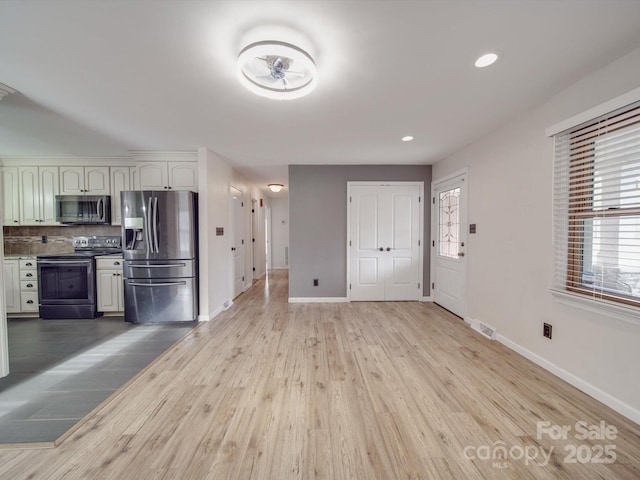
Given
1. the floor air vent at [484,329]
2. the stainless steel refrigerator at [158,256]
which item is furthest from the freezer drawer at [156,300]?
the floor air vent at [484,329]

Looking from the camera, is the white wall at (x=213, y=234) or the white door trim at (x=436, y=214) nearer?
the white door trim at (x=436, y=214)

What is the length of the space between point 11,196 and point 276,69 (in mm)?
5264

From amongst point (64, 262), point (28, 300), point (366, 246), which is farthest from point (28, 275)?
point (366, 246)

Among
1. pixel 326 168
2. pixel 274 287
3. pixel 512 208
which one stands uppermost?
pixel 326 168

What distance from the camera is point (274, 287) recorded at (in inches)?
225

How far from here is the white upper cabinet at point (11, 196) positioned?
3881 mm

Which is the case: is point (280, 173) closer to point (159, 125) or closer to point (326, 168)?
point (326, 168)

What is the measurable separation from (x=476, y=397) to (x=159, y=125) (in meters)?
4.02

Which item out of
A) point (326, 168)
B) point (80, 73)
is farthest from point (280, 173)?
point (80, 73)

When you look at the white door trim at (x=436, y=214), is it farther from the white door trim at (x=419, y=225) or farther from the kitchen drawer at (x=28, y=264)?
the kitchen drawer at (x=28, y=264)

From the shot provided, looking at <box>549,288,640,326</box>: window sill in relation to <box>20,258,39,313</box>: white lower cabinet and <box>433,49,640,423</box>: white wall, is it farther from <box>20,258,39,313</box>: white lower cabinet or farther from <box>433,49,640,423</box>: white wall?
<box>20,258,39,313</box>: white lower cabinet

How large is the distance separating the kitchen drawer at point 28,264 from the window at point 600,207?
641 cm

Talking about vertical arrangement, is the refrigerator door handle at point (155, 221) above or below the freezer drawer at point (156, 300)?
above

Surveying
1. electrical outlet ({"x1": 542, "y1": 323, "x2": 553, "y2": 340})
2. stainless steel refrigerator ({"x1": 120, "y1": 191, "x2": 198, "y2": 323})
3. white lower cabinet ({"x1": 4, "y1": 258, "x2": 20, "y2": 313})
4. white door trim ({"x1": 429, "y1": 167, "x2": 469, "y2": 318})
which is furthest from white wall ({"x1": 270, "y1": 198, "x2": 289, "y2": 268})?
electrical outlet ({"x1": 542, "y1": 323, "x2": 553, "y2": 340})
